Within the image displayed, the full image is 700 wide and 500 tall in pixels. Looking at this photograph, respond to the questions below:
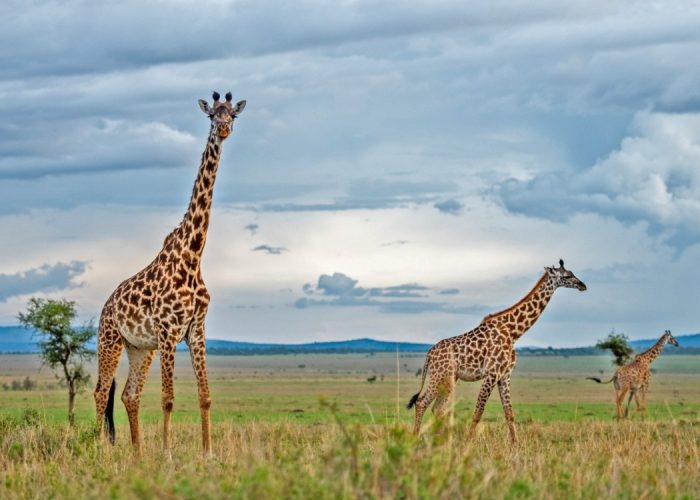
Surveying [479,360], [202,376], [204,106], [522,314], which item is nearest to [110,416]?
[202,376]

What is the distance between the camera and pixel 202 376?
13555mm

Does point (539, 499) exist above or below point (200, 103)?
below

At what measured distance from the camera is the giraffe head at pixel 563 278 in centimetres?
1942

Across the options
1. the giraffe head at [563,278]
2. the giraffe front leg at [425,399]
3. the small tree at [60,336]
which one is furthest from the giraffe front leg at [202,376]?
the small tree at [60,336]

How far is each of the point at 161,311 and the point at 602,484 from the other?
6.32 meters

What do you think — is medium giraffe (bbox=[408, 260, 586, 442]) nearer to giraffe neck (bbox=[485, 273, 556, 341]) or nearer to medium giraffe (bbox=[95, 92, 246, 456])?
giraffe neck (bbox=[485, 273, 556, 341])

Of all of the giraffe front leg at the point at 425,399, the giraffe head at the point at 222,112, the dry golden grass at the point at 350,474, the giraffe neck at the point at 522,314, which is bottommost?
the dry golden grass at the point at 350,474

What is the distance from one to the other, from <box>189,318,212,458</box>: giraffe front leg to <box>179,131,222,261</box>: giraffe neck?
3.49ft

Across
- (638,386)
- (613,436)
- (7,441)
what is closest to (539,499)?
(7,441)

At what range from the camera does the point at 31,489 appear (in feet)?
34.0

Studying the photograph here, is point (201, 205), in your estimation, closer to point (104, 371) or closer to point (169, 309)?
point (169, 309)

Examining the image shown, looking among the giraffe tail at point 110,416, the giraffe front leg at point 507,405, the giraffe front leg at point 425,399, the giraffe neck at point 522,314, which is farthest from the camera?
the giraffe neck at point 522,314

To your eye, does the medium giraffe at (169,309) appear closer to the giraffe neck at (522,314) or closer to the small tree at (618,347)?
the giraffe neck at (522,314)

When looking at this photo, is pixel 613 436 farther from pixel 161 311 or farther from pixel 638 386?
pixel 638 386
